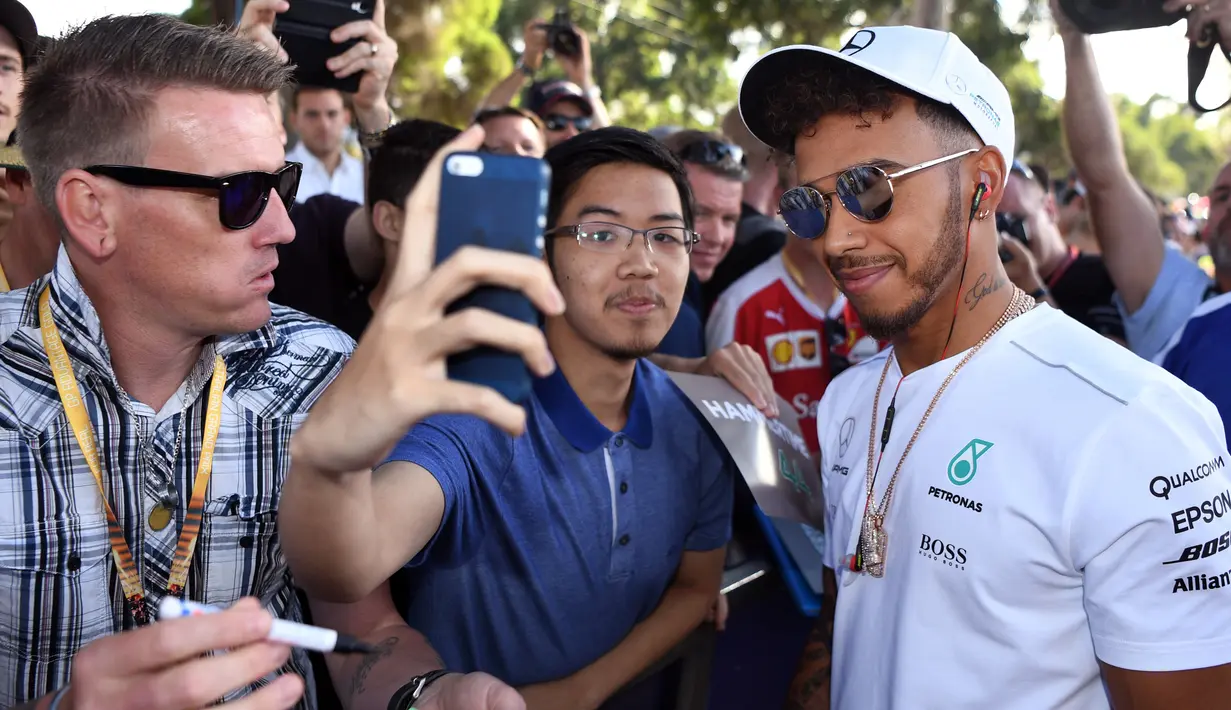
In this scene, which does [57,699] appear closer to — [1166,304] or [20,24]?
[20,24]

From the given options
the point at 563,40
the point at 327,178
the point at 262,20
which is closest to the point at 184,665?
the point at 262,20

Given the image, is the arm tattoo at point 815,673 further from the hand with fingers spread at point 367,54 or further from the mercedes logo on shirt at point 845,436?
the hand with fingers spread at point 367,54

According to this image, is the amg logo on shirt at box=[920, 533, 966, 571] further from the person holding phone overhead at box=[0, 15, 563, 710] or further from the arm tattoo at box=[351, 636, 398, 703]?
the arm tattoo at box=[351, 636, 398, 703]

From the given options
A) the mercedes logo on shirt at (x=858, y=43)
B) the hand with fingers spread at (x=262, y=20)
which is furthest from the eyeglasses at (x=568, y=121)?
the mercedes logo on shirt at (x=858, y=43)

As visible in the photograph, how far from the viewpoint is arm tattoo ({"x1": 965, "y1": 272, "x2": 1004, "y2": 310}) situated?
2123 mm

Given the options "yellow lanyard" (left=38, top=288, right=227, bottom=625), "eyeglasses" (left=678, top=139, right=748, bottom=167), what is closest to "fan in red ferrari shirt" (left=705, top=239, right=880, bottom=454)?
"eyeglasses" (left=678, top=139, right=748, bottom=167)

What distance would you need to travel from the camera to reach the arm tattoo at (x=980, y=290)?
2123mm

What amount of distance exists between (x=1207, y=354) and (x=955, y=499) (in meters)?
1.66

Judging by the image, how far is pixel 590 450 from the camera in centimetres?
237

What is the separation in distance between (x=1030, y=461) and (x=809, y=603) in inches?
43.0

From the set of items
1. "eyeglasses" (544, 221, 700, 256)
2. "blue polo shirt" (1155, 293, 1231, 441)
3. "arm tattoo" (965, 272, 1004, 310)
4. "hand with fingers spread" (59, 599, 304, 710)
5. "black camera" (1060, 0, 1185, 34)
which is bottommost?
"hand with fingers spread" (59, 599, 304, 710)

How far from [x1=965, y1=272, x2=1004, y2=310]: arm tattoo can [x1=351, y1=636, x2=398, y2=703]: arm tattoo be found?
1513mm

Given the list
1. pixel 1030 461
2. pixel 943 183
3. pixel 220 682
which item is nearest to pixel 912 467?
pixel 1030 461

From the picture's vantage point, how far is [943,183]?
6.84ft
